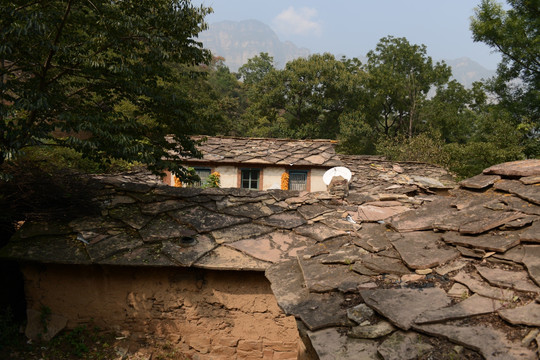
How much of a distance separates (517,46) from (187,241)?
2803cm

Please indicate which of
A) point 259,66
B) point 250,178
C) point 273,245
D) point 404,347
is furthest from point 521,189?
point 259,66

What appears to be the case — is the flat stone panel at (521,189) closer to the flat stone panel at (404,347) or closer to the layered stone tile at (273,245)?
the flat stone panel at (404,347)

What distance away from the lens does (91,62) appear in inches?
232

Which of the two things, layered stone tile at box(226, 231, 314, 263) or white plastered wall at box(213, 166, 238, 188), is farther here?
white plastered wall at box(213, 166, 238, 188)

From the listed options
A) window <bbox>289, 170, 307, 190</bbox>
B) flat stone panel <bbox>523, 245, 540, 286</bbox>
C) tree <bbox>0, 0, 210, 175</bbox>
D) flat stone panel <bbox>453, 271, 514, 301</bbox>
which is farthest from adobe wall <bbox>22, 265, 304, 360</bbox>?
window <bbox>289, 170, 307, 190</bbox>

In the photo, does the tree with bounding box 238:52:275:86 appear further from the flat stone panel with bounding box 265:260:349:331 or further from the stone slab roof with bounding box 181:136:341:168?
the flat stone panel with bounding box 265:260:349:331

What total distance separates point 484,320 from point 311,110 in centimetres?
3240

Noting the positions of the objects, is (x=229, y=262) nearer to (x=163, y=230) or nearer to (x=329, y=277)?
(x=163, y=230)

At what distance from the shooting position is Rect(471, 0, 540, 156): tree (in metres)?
23.7

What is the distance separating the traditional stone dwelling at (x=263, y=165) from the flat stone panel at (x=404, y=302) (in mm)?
12394

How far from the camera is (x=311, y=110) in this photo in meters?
34.1

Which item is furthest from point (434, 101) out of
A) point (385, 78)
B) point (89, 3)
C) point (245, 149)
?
point (89, 3)

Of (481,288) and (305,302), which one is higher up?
(481,288)

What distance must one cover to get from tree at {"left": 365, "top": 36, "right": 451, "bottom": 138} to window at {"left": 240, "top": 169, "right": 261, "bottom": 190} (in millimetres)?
23301
